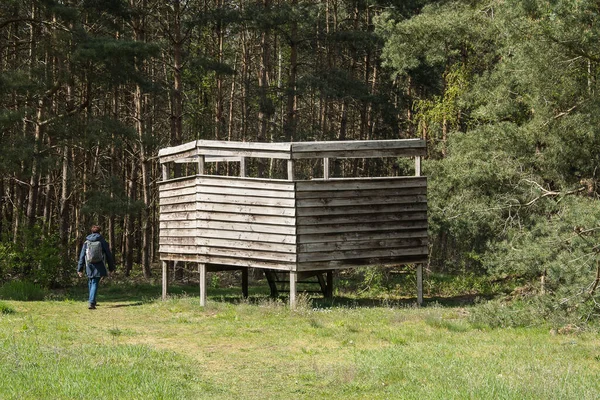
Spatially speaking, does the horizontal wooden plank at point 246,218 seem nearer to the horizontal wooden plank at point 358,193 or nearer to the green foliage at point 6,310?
the horizontal wooden plank at point 358,193

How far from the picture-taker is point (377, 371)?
882 cm

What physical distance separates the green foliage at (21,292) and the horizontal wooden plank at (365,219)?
7.76 m

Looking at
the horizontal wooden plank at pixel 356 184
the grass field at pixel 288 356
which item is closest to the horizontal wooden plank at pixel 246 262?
the grass field at pixel 288 356

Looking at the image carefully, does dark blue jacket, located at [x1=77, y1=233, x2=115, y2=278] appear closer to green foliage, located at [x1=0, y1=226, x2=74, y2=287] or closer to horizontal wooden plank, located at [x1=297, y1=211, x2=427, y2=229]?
green foliage, located at [x1=0, y1=226, x2=74, y2=287]

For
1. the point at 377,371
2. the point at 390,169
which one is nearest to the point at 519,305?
the point at 377,371

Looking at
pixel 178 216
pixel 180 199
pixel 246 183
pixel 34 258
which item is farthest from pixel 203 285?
pixel 34 258

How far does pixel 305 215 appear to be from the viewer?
16.0 metres

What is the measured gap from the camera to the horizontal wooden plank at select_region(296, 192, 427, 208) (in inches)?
634

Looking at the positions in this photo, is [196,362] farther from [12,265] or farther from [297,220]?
[12,265]

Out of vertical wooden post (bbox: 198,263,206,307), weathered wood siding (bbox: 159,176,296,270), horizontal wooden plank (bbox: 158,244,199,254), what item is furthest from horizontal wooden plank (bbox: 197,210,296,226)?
vertical wooden post (bbox: 198,263,206,307)

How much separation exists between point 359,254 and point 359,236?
0.42 metres

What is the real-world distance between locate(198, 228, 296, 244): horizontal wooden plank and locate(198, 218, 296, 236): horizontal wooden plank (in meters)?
0.05

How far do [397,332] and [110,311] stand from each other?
755 centimetres

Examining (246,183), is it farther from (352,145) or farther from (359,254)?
(359,254)
